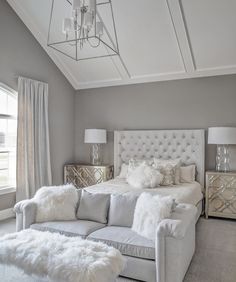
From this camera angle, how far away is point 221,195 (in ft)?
15.3

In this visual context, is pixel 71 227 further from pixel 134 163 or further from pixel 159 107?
pixel 159 107

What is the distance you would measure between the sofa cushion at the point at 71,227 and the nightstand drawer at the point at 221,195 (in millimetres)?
2457

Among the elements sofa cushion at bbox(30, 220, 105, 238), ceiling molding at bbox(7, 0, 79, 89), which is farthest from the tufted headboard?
sofa cushion at bbox(30, 220, 105, 238)

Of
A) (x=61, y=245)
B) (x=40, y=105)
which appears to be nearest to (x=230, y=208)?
(x=61, y=245)

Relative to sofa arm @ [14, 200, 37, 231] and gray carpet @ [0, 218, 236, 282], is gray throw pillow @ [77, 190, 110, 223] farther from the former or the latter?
gray carpet @ [0, 218, 236, 282]

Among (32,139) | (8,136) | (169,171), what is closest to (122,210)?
(169,171)

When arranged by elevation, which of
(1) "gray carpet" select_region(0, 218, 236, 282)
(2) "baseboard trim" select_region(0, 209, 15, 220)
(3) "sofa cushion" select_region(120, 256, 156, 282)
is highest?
(3) "sofa cushion" select_region(120, 256, 156, 282)

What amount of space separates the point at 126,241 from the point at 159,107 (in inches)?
138

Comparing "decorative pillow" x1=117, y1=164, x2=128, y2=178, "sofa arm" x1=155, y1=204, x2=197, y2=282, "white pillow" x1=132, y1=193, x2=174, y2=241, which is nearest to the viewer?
"sofa arm" x1=155, y1=204, x2=197, y2=282

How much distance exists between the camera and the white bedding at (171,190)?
12.8 ft

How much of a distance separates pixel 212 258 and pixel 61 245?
1880mm

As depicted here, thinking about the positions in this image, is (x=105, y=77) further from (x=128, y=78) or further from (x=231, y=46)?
(x=231, y=46)

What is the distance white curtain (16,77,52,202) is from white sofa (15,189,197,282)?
6.16ft

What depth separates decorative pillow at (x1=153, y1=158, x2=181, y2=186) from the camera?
4.62 m
